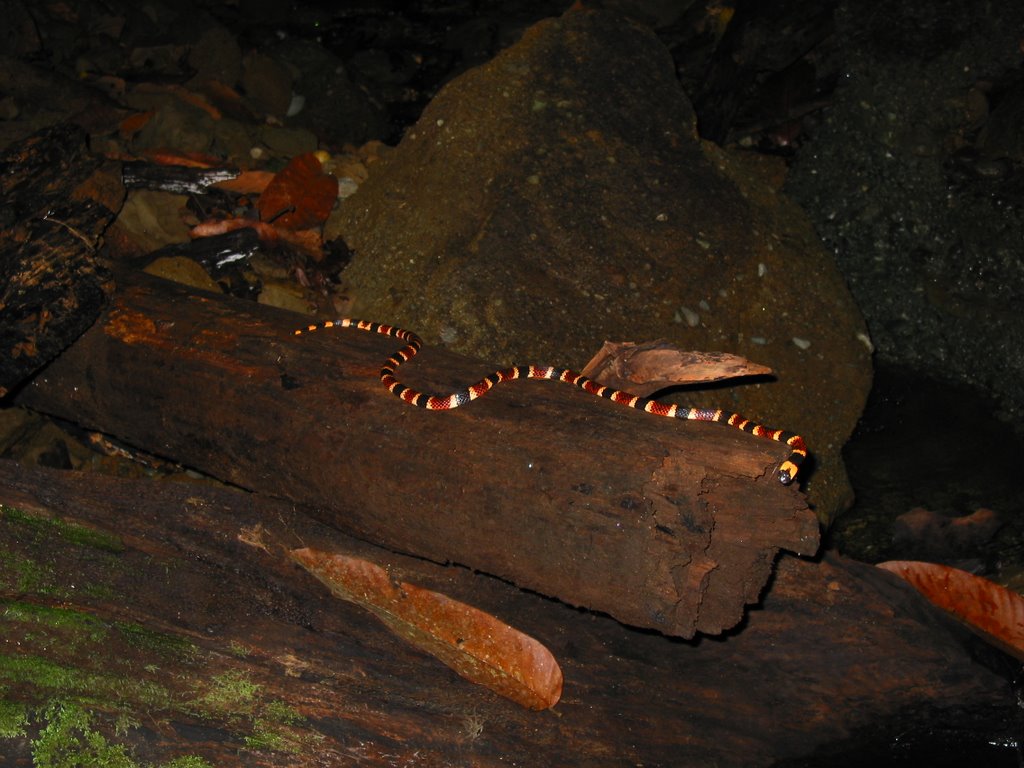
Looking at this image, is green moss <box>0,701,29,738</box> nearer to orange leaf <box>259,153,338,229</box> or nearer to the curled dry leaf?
the curled dry leaf

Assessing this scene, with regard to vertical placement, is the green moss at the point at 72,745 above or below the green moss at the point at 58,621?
below

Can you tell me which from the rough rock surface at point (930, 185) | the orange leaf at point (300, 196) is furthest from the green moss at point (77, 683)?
the rough rock surface at point (930, 185)

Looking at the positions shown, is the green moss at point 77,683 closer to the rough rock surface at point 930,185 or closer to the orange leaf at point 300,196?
the orange leaf at point 300,196

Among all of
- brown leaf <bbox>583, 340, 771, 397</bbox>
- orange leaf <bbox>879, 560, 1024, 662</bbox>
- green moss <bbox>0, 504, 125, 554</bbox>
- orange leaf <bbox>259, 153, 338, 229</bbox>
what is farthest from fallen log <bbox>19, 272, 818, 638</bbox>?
orange leaf <bbox>259, 153, 338, 229</bbox>

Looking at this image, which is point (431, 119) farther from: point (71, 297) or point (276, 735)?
point (276, 735)

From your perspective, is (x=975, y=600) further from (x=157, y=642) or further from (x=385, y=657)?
(x=157, y=642)

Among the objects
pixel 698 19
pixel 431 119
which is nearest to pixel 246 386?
pixel 431 119

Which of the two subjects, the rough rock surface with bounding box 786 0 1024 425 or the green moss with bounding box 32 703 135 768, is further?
the rough rock surface with bounding box 786 0 1024 425
